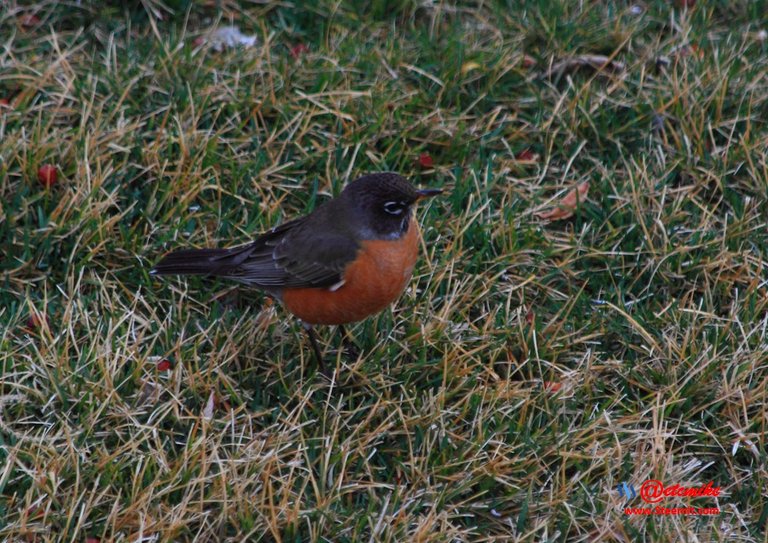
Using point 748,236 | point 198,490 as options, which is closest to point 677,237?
point 748,236

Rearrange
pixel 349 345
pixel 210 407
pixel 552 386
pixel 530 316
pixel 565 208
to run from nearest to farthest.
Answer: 1. pixel 210 407
2. pixel 552 386
3. pixel 349 345
4. pixel 530 316
5. pixel 565 208

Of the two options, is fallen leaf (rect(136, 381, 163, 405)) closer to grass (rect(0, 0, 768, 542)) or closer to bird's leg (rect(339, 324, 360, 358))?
grass (rect(0, 0, 768, 542))

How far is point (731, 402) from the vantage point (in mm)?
3973

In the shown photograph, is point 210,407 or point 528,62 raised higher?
point 528,62

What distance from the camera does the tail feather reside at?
4293mm

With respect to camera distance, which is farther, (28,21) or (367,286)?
(28,21)

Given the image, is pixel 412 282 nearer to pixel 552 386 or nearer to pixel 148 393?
pixel 552 386

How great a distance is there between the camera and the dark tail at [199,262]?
169 inches

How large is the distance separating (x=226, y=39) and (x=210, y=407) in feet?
8.59

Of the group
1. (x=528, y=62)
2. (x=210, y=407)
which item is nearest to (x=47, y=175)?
(x=210, y=407)

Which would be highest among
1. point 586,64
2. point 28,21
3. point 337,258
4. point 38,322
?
point 586,64

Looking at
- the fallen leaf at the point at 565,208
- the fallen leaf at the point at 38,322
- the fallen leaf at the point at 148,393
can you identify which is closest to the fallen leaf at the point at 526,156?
the fallen leaf at the point at 565,208

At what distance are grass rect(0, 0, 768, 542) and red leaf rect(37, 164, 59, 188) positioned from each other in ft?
0.15

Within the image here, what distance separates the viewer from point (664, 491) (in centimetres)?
365
